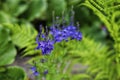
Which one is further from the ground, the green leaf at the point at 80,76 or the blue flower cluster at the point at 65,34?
the blue flower cluster at the point at 65,34

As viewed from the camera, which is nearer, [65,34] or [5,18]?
[65,34]

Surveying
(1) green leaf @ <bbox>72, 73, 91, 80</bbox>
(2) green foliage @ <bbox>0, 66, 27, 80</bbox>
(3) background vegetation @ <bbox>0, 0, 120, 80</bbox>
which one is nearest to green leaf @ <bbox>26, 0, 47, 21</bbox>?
(3) background vegetation @ <bbox>0, 0, 120, 80</bbox>

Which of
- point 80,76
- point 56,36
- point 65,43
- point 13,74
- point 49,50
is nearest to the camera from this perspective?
point 49,50

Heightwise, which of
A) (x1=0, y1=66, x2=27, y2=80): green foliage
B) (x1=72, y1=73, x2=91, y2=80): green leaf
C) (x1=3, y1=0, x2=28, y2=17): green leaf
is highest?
(x1=3, y1=0, x2=28, y2=17): green leaf

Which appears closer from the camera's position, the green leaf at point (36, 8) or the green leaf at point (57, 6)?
the green leaf at point (57, 6)

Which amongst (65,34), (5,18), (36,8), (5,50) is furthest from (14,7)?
(65,34)

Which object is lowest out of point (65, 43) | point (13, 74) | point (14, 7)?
point (13, 74)

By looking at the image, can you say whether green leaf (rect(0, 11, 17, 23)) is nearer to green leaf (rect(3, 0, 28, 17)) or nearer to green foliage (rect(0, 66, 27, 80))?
green leaf (rect(3, 0, 28, 17))

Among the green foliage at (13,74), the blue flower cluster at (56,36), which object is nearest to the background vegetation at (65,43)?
the green foliage at (13,74)

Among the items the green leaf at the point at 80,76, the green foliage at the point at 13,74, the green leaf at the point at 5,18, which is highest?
the green leaf at the point at 5,18

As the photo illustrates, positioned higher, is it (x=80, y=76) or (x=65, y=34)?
(x=65, y=34)

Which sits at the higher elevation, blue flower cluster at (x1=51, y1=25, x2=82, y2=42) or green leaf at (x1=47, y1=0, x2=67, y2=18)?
green leaf at (x1=47, y1=0, x2=67, y2=18)

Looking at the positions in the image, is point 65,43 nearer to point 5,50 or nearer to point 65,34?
point 65,34

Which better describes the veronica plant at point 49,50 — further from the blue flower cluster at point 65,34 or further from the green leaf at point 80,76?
the green leaf at point 80,76
